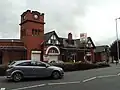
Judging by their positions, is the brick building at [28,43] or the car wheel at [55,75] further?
the brick building at [28,43]

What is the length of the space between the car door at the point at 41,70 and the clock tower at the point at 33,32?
26954 millimetres

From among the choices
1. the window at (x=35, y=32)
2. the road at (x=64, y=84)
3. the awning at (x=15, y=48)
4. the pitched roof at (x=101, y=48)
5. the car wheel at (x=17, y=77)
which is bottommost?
the road at (x=64, y=84)

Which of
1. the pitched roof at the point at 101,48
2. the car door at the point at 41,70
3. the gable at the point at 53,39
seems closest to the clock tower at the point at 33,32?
the gable at the point at 53,39

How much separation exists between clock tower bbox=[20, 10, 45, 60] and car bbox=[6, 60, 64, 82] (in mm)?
26929

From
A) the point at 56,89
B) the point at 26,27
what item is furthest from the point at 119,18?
the point at 56,89

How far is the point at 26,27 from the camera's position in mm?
45594

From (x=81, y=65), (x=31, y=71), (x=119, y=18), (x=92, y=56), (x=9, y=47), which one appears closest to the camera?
(x=31, y=71)

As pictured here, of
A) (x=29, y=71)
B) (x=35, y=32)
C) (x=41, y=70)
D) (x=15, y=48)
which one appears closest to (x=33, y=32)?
(x=35, y=32)

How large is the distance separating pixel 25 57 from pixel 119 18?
2059 cm

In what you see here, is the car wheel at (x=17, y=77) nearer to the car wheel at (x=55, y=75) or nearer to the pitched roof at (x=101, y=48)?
the car wheel at (x=55, y=75)

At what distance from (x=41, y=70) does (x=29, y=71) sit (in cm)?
95

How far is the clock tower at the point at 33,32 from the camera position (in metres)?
45.1

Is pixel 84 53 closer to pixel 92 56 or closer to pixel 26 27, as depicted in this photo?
pixel 92 56

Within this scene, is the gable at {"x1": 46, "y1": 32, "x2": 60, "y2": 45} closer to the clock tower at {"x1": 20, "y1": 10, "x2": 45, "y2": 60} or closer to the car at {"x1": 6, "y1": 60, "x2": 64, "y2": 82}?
the clock tower at {"x1": 20, "y1": 10, "x2": 45, "y2": 60}
